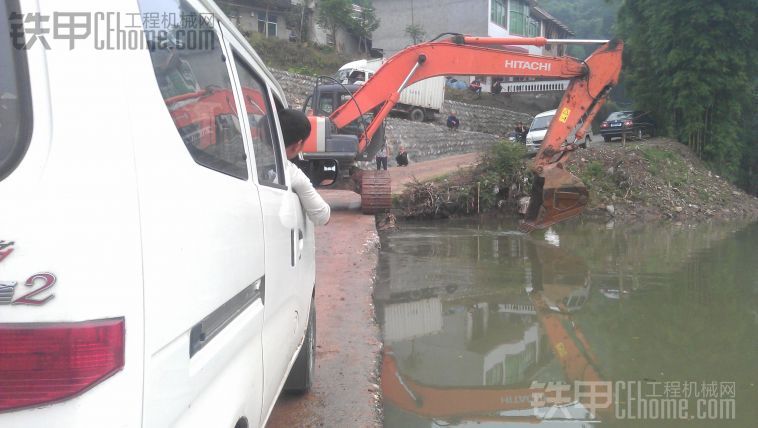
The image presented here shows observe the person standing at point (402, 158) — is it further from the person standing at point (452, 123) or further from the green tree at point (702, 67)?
the green tree at point (702, 67)

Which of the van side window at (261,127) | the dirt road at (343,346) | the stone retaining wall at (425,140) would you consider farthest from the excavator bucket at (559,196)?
the stone retaining wall at (425,140)

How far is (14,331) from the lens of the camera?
46.4 inches

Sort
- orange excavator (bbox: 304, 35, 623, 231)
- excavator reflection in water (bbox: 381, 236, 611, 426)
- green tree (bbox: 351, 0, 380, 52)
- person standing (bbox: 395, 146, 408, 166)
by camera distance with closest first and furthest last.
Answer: excavator reflection in water (bbox: 381, 236, 611, 426), orange excavator (bbox: 304, 35, 623, 231), person standing (bbox: 395, 146, 408, 166), green tree (bbox: 351, 0, 380, 52)

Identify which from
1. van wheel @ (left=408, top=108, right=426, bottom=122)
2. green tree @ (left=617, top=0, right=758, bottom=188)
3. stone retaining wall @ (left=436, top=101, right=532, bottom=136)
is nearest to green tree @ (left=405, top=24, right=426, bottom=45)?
stone retaining wall @ (left=436, top=101, right=532, bottom=136)

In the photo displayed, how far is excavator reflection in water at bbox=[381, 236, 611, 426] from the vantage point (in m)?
4.16

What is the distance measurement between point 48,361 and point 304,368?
266 centimetres

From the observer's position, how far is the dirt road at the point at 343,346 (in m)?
3.75

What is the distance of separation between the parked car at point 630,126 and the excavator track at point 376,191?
1508cm

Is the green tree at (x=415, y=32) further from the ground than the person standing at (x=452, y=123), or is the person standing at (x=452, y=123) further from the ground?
the green tree at (x=415, y=32)

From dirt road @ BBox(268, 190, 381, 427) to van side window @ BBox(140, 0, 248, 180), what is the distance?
6.95ft

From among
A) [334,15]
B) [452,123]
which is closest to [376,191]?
[452,123]

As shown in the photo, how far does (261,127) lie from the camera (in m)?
2.81

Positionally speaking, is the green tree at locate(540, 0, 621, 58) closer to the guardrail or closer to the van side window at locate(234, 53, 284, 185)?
A: the guardrail

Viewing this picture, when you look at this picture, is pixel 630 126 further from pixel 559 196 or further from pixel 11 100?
pixel 11 100
